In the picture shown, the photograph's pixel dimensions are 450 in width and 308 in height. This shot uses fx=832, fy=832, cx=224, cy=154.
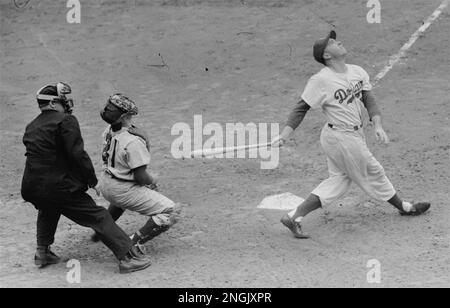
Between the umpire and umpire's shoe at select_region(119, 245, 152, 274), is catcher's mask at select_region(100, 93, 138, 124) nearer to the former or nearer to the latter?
the umpire

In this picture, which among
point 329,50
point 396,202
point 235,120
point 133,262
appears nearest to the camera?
point 133,262

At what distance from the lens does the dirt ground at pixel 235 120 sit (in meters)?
6.86

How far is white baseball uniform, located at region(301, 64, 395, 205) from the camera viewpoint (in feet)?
23.5

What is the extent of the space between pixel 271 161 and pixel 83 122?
284cm

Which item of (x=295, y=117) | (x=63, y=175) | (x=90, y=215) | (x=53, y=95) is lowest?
(x=90, y=215)

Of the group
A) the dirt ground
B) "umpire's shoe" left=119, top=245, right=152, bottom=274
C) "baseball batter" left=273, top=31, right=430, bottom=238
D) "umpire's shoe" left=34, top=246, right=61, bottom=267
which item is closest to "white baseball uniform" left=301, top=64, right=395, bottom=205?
"baseball batter" left=273, top=31, right=430, bottom=238

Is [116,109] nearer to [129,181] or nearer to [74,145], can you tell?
[74,145]

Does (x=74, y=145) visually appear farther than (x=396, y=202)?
No

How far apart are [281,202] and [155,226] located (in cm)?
171

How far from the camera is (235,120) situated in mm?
10570

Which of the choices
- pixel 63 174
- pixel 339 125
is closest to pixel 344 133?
pixel 339 125

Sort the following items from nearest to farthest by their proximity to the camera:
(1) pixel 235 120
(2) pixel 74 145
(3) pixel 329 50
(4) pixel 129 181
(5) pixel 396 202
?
(2) pixel 74 145
(4) pixel 129 181
(3) pixel 329 50
(5) pixel 396 202
(1) pixel 235 120

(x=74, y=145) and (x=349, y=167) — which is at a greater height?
(x=74, y=145)

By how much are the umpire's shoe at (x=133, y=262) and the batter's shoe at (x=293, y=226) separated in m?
1.28
